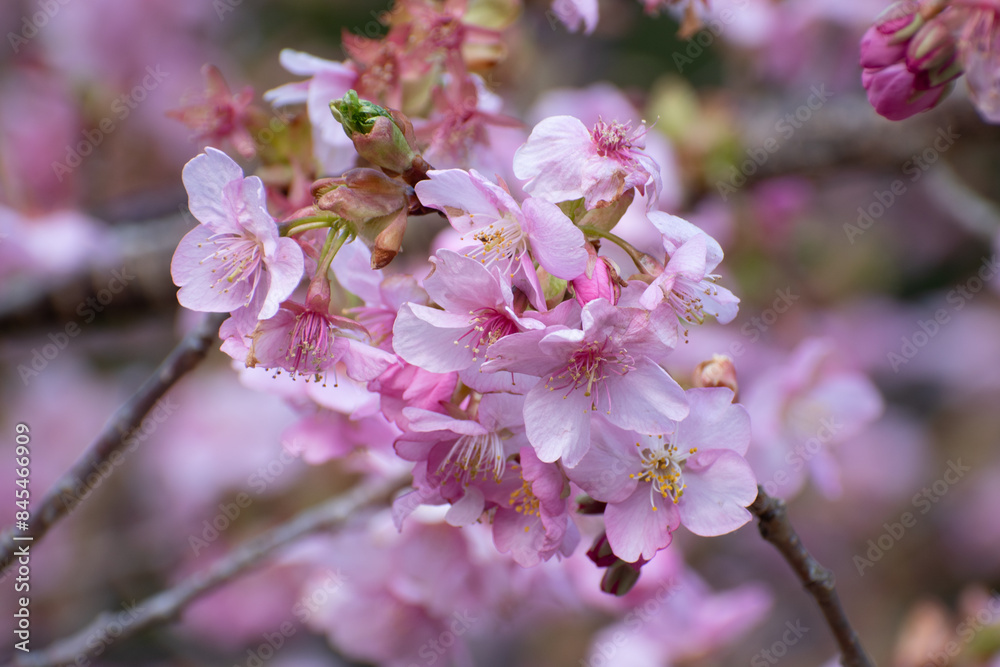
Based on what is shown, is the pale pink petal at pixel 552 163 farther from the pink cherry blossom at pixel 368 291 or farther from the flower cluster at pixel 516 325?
the pink cherry blossom at pixel 368 291

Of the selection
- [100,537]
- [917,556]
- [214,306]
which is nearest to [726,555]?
[917,556]

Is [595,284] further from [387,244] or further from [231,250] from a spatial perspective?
[231,250]

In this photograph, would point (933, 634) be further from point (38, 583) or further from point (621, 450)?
point (38, 583)

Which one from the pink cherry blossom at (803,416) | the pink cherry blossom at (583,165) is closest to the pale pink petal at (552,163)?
the pink cherry blossom at (583,165)

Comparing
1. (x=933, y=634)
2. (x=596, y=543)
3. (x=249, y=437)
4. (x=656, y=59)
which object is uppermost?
(x=596, y=543)

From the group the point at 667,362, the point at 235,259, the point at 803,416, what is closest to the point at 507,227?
the point at 235,259

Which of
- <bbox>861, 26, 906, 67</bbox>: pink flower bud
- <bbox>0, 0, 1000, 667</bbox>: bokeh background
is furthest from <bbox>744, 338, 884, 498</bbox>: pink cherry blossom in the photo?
<bbox>861, 26, 906, 67</bbox>: pink flower bud
